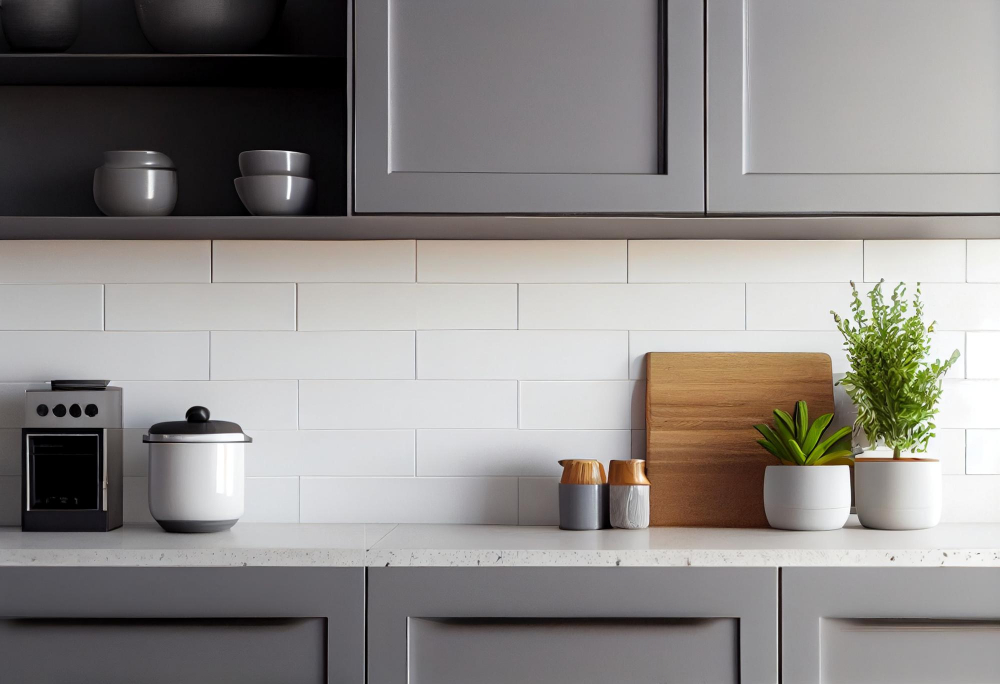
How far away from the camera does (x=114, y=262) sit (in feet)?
6.27

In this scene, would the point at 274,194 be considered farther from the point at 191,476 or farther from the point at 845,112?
the point at 845,112

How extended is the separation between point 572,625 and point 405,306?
2.63ft

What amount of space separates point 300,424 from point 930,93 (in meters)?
1.42

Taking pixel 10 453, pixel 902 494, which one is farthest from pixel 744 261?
pixel 10 453

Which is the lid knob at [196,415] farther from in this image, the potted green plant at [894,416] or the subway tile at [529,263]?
the potted green plant at [894,416]

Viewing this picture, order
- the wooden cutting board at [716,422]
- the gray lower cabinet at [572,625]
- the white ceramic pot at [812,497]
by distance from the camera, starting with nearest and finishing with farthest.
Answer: the gray lower cabinet at [572,625] → the white ceramic pot at [812,497] → the wooden cutting board at [716,422]

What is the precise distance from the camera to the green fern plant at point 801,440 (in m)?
1.70

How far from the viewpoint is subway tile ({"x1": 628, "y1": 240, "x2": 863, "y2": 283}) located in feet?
6.30

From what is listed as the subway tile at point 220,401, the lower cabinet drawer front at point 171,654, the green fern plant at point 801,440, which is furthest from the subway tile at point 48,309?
the green fern plant at point 801,440

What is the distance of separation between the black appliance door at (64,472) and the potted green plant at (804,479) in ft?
4.38

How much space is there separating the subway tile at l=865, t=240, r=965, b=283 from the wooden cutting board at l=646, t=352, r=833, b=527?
0.24m

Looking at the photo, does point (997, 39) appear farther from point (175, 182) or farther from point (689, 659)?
point (175, 182)

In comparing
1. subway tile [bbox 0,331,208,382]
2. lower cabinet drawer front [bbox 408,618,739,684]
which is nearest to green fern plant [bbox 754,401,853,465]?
lower cabinet drawer front [bbox 408,618,739,684]

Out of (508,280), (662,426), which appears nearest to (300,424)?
(508,280)
